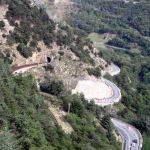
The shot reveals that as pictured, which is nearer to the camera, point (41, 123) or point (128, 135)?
point (41, 123)

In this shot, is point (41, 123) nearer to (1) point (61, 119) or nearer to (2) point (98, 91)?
(1) point (61, 119)

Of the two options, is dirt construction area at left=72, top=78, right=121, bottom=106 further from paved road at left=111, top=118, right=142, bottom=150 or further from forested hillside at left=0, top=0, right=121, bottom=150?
forested hillside at left=0, top=0, right=121, bottom=150

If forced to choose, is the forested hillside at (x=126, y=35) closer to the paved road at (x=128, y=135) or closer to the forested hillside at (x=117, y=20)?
the forested hillside at (x=117, y=20)

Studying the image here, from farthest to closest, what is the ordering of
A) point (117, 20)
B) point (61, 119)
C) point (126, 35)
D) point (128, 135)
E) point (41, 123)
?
point (117, 20)
point (126, 35)
point (128, 135)
point (61, 119)
point (41, 123)

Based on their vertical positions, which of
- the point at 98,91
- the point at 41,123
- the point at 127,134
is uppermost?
the point at 41,123

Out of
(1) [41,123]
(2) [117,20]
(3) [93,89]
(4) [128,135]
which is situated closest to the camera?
(1) [41,123]

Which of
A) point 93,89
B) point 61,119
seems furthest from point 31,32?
point 61,119

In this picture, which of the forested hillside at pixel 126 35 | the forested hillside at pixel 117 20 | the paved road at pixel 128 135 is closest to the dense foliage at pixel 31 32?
the forested hillside at pixel 126 35

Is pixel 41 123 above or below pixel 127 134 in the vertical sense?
above

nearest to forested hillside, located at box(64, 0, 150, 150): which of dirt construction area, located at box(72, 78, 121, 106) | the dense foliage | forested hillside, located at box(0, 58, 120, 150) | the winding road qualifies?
dirt construction area, located at box(72, 78, 121, 106)

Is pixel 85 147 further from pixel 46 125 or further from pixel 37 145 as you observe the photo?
pixel 37 145
